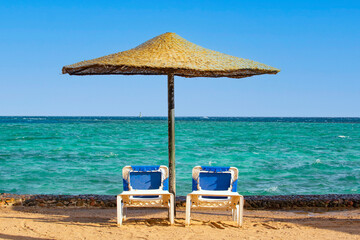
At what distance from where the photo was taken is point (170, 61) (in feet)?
16.3

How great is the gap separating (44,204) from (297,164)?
35.7ft

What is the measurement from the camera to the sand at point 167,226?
4969mm

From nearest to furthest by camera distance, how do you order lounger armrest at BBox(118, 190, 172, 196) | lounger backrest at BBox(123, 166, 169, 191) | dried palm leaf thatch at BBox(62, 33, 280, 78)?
1. dried palm leaf thatch at BBox(62, 33, 280, 78)
2. lounger armrest at BBox(118, 190, 172, 196)
3. lounger backrest at BBox(123, 166, 169, 191)

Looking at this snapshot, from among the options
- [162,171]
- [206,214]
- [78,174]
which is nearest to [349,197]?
[206,214]

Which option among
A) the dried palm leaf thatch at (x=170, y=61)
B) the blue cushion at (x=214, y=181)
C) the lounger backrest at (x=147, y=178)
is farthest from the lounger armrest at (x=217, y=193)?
the dried palm leaf thatch at (x=170, y=61)

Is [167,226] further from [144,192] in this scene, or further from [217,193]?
[217,193]

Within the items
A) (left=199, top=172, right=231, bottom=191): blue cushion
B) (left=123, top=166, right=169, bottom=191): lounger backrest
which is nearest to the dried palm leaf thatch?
(left=123, top=166, right=169, bottom=191): lounger backrest

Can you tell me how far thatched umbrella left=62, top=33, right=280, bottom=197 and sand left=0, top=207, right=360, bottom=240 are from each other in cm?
68

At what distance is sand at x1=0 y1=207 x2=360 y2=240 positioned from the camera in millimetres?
4969

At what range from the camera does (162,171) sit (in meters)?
5.76

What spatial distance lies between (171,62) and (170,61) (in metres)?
0.03

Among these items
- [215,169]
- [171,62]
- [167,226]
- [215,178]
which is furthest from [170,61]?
[167,226]

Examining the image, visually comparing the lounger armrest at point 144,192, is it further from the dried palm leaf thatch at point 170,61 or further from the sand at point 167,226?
the dried palm leaf thatch at point 170,61

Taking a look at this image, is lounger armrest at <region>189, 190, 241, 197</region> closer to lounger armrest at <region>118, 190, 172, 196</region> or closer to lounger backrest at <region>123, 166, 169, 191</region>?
lounger armrest at <region>118, 190, 172, 196</region>
